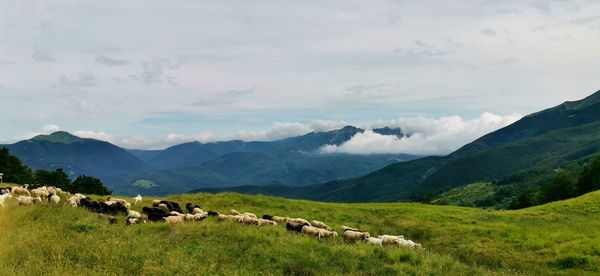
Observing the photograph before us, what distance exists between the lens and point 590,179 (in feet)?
263

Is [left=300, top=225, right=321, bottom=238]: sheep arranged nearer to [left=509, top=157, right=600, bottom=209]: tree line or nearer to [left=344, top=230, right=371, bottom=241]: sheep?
[left=344, top=230, right=371, bottom=241]: sheep

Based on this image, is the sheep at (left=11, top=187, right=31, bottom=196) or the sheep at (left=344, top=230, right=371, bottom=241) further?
the sheep at (left=11, top=187, right=31, bottom=196)

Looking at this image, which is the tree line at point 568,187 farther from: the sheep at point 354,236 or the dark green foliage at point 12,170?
the dark green foliage at point 12,170

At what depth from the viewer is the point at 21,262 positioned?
568 inches

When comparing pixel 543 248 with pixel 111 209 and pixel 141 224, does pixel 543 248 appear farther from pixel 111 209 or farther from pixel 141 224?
pixel 111 209

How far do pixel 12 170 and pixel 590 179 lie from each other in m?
117

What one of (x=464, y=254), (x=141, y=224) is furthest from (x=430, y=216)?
(x=141, y=224)

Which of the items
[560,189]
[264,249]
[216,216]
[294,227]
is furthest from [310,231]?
[560,189]

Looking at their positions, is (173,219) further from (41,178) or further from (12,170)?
(41,178)

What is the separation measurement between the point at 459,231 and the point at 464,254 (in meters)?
4.92

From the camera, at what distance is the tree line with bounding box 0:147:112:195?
8362 centimetres

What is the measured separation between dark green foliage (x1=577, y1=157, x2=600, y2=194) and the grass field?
55.9 m

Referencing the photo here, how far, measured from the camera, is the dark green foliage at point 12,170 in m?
81.4

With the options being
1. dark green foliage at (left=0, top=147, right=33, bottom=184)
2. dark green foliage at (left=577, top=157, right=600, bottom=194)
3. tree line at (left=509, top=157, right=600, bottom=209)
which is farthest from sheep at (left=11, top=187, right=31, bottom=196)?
dark green foliage at (left=577, top=157, right=600, bottom=194)
